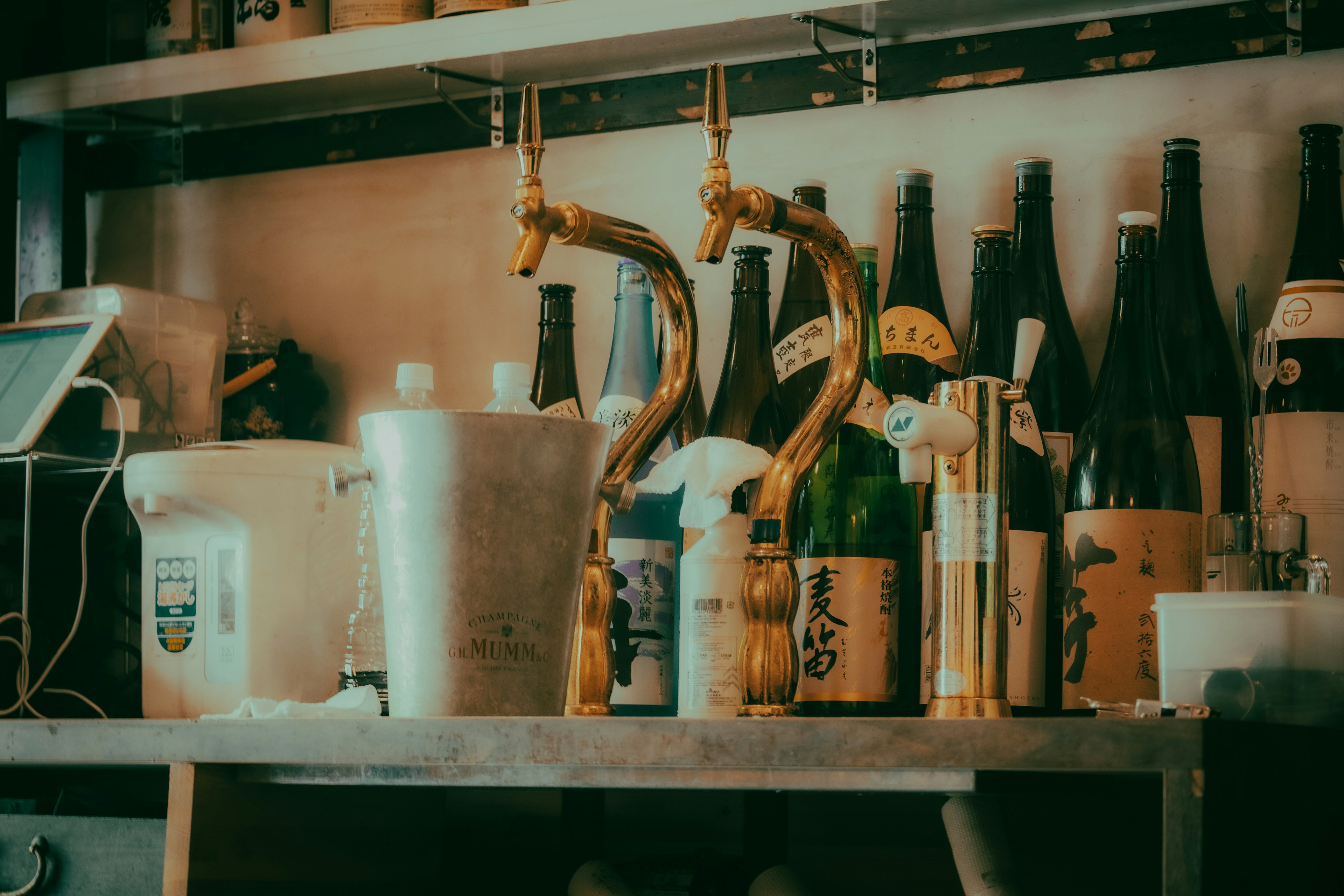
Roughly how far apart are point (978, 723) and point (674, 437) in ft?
2.01

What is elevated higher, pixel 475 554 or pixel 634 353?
pixel 634 353

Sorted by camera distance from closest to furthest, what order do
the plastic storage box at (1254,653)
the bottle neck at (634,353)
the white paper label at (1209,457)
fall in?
the plastic storage box at (1254,653) → the white paper label at (1209,457) → the bottle neck at (634,353)

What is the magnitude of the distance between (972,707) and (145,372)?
3.05 ft

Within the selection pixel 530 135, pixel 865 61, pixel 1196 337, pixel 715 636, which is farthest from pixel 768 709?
pixel 865 61

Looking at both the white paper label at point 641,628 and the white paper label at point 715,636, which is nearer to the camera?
the white paper label at point 715,636

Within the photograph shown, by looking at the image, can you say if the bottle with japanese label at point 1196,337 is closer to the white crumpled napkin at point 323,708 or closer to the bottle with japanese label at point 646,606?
the bottle with japanese label at point 646,606

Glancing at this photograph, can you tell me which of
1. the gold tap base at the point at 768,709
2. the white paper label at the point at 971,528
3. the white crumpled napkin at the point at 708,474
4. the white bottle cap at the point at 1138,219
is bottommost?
the gold tap base at the point at 768,709

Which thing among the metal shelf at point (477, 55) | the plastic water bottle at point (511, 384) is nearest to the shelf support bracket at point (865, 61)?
the metal shelf at point (477, 55)

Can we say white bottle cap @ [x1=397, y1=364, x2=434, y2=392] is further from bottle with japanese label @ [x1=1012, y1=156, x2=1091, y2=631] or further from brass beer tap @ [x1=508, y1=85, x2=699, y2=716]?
bottle with japanese label @ [x1=1012, y1=156, x2=1091, y2=631]

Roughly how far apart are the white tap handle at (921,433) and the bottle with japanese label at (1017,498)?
6cm

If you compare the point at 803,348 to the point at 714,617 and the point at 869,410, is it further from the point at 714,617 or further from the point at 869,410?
the point at 714,617

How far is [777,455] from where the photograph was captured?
96 cm

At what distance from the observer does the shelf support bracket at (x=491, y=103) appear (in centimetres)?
145

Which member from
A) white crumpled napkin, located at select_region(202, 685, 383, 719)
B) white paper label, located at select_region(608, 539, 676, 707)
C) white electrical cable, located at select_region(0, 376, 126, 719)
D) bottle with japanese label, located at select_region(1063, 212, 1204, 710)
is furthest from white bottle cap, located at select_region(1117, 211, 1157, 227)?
white electrical cable, located at select_region(0, 376, 126, 719)
